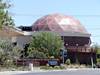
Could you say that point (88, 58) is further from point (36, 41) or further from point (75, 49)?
Result: point (36, 41)

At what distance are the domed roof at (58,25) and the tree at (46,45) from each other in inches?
977

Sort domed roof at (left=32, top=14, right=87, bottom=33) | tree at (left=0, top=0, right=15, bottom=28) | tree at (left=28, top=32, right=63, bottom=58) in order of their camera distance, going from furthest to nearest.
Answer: domed roof at (left=32, top=14, right=87, bottom=33) < tree at (left=28, top=32, right=63, bottom=58) < tree at (left=0, top=0, right=15, bottom=28)

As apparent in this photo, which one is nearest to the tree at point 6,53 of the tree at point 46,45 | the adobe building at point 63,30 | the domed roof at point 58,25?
the tree at point 46,45

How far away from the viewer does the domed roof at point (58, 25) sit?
427ft

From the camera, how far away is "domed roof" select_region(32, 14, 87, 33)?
13000 centimetres

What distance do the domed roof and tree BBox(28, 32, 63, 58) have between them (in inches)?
977

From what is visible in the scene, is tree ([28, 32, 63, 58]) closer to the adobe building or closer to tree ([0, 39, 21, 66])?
the adobe building

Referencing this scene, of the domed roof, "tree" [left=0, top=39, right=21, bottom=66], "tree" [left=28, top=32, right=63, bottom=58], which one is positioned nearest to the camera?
"tree" [left=0, top=39, right=21, bottom=66]

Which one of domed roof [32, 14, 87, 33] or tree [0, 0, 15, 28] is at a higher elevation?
domed roof [32, 14, 87, 33]

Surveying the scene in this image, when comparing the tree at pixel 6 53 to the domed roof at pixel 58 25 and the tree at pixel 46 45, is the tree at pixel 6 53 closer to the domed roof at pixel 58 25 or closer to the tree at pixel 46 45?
the tree at pixel 46 45

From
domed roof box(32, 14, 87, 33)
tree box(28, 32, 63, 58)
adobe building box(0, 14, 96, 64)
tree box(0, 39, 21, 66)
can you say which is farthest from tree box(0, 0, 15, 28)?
domed roof box(32, 14, 87, 33)

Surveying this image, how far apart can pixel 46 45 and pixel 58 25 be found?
3271 cm

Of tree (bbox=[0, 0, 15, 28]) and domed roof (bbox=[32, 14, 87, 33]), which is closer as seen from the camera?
tree (bbox=[0, 0, 15, 28])

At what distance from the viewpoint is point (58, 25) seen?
132m
